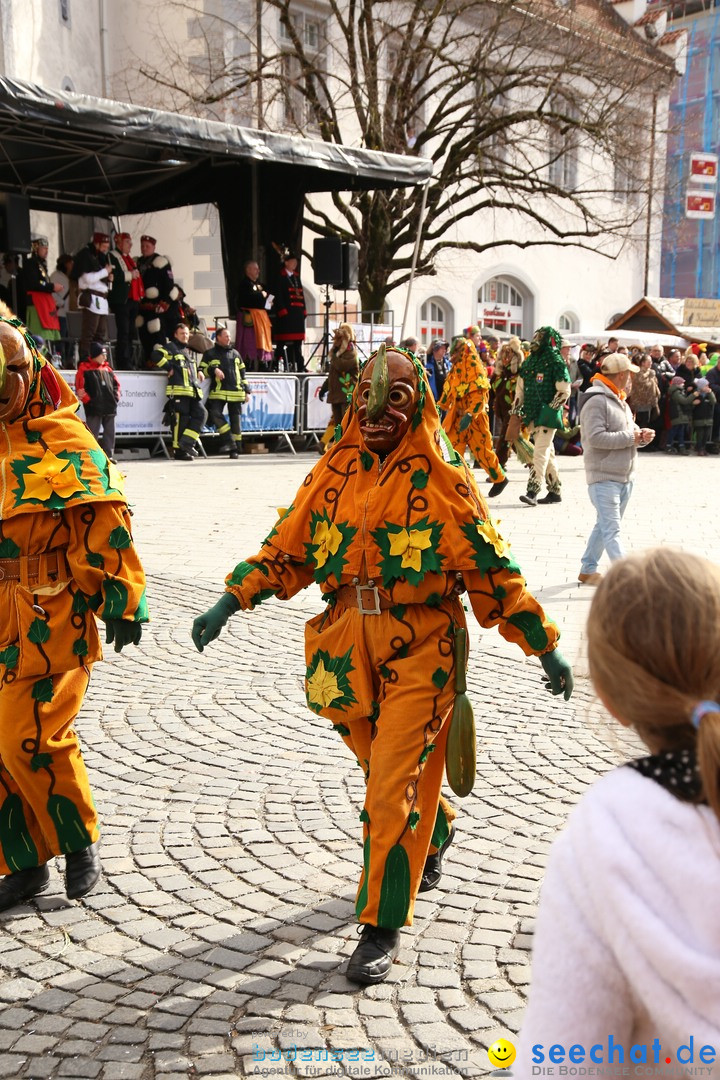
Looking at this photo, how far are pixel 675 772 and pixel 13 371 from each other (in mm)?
2839

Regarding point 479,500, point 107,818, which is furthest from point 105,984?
point 479,500

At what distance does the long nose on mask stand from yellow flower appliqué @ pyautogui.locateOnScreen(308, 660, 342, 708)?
773mm

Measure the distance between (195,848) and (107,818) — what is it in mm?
486

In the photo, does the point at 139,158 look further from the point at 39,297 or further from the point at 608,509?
the point at 608,509

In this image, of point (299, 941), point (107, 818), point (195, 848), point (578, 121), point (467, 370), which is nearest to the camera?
point (299, 941)

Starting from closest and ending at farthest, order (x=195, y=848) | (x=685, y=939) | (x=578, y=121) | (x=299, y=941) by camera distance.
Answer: (x=685, y=939), (x=299, y=941), (x=195, y=848), (x=578, y=121)

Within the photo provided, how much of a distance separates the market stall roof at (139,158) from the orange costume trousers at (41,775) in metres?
12.4

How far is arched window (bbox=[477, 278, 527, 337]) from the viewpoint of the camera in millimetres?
33094

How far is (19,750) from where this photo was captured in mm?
3695

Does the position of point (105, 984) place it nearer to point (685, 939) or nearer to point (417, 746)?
point (417, 746)

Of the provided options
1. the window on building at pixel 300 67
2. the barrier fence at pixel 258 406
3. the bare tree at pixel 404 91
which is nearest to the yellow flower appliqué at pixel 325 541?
the barrier fence at pixel 258 406

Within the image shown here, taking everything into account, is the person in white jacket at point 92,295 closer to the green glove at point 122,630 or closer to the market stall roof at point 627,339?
the market stall roof at point 627,339

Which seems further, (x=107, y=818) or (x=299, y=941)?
(x=107, y=818)

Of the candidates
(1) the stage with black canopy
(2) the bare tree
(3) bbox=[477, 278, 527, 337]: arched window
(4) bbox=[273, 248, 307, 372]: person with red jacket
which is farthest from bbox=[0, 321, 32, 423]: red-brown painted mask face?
(3) bbox=[477, 278, 527, 337]: arched window
